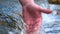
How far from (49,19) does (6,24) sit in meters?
1.09

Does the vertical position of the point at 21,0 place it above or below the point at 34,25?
above

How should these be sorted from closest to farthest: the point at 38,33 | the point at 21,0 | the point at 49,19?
1. the point at 38,33
2. the point at 21,0
3. the point at 49,19

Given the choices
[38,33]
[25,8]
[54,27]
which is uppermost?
[25,8]

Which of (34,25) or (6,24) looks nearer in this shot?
(6,24)

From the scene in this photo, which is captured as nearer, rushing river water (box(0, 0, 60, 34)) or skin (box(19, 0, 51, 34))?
rushing river water (box(0, 0, 60, 34))

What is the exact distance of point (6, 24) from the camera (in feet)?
1.80

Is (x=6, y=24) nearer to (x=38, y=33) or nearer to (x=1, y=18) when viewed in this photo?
(x=1, y=18)

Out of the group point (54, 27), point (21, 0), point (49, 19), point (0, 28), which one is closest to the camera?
point (0, 28)

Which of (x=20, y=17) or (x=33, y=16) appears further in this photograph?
(x=33, y=16)

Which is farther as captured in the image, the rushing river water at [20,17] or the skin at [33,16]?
the skin at [33,16]

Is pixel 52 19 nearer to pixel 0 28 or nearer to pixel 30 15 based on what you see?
pixel 30 15

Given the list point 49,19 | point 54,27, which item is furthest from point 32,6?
point 49,19

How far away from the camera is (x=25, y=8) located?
0.85 meters

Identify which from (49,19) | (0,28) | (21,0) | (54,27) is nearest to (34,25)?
(21,0)
